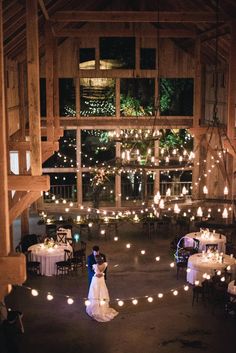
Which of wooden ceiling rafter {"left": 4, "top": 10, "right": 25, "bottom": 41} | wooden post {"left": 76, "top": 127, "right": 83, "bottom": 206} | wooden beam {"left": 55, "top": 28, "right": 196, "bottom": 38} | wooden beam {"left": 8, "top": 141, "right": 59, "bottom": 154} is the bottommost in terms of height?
wooden post {"left": 76, "top": 127, "right": 83, "bottom": 206}

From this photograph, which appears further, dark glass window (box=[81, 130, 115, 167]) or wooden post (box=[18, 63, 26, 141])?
dark glass window (box=[81, 130, 115, 167])

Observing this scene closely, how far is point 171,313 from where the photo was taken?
10.6m

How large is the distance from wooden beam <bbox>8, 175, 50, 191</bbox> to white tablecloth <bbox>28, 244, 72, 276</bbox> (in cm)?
416

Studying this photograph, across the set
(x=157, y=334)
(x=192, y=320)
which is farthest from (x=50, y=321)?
(x=192, y=320)

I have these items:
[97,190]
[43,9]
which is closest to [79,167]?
[97,190]

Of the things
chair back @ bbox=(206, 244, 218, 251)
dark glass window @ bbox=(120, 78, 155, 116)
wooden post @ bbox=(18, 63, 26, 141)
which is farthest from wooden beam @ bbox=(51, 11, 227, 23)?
dark glass window @ bbox=(120, 78, 155, 116)

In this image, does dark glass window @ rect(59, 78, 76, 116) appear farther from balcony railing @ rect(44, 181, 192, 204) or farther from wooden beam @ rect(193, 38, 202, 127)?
wooden beam @ rect(193, 38, 202, 127)

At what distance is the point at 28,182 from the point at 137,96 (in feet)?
35.7

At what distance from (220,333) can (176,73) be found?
11.6 m

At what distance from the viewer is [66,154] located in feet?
64.0

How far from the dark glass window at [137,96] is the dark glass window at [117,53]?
65 centimetres

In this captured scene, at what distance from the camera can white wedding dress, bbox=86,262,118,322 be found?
10273 millimetres

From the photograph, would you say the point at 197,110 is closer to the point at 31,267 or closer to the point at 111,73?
the point at 111,73

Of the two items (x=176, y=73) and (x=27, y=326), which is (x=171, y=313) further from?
(x=176, y=73)
